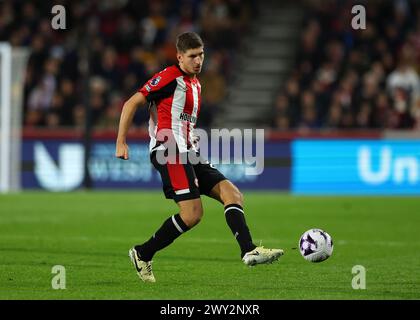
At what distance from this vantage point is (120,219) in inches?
601

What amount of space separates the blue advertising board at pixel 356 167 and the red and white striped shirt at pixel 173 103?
12.3 m

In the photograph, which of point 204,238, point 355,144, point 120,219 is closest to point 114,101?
point 355,144

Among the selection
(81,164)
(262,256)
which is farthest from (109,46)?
(262,256)

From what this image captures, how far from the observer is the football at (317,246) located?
909 centimetres

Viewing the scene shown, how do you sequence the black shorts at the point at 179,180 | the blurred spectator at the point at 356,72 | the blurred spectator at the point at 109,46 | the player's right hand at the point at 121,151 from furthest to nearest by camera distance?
the blurred spectator at the point at 109,46, the blurred spectator at the point at 356,72, the black shorts at the point at 179,180, the player's right hand at the point at 121,151

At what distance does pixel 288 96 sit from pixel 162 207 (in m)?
6.91

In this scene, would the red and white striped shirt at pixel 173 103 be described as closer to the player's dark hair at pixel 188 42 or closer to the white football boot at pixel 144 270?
the player's dark hair at pixel 188 42

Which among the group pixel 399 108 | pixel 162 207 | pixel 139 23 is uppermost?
pixel 139 23

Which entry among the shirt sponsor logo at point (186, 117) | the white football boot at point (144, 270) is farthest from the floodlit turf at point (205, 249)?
the shirt sponsor logo at point (186, 117)

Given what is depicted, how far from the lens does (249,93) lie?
25219 millimetres

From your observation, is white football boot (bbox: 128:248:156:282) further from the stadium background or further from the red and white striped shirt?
the stadium background

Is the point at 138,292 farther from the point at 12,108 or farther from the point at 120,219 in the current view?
the point at 12,108

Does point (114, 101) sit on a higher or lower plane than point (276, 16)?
lower

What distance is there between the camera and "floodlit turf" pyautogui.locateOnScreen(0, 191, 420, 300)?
8.24 m
